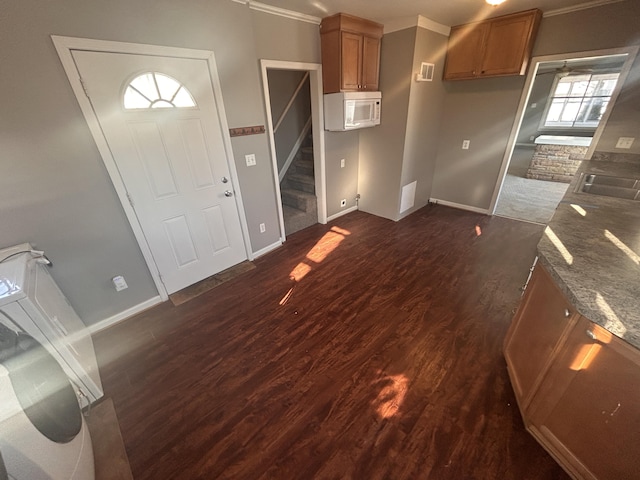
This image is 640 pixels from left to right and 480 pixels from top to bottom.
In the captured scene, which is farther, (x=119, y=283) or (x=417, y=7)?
(x=417, y=7)

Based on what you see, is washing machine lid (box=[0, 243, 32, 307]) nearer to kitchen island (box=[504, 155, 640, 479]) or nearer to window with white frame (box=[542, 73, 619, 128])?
kitchen island (box=[504, 155, 640, 479])

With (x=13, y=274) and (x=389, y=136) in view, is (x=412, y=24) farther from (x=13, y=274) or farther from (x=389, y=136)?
(x=13, y=274)

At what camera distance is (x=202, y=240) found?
2.71 metres

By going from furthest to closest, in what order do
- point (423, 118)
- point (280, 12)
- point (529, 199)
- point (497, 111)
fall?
point (529, 199) < point (423, 118) < point (497, 111) < point (280, 12)

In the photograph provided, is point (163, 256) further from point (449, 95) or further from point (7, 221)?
point (449, 95)

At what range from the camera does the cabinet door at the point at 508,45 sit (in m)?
2.94

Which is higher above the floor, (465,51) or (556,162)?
(465,51)

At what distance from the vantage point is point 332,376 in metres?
1.80

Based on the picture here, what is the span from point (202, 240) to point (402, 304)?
2.09m

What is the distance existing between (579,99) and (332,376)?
31.1ft

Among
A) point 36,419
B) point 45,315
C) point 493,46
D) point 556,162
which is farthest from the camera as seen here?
point 556,162

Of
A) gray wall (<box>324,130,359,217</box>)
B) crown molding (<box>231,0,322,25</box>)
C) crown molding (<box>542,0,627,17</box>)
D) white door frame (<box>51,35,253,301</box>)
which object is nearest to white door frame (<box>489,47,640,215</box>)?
crown molding (<box>542,0,627,17</box>)

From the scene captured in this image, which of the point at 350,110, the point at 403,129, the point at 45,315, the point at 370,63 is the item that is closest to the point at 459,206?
the point at 403,129

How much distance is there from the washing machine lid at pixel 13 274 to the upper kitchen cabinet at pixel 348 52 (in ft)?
10.4
